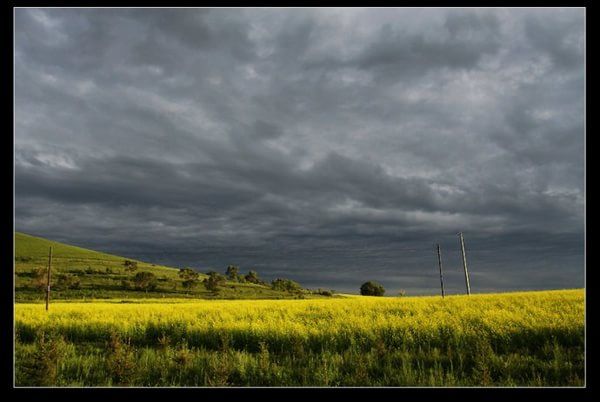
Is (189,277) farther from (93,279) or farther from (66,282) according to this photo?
(66,282)

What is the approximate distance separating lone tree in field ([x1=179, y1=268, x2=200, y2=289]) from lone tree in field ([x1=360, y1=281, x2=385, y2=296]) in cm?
6323

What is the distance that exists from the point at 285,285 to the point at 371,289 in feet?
121

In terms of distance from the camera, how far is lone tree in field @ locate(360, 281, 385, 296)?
148 metres

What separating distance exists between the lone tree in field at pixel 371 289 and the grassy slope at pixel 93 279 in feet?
125

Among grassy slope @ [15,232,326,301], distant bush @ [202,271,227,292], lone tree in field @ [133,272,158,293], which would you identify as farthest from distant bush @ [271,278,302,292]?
lone tree in field @ [133,272,158,293]

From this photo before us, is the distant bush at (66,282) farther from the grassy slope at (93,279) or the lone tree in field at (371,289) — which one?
the lone tree in field at (371,289)

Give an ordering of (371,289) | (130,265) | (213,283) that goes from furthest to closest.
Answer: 1. (371,289)
2. (130,265)
3. (213,283)

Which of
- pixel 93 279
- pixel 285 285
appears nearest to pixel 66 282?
pixel 93 279

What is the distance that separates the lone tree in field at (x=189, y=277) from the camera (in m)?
112

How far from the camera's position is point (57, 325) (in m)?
18.0

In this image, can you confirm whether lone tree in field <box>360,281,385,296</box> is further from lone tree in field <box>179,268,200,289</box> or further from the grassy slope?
lone tree in field <box>179,268,200,289</box>

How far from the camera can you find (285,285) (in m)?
132

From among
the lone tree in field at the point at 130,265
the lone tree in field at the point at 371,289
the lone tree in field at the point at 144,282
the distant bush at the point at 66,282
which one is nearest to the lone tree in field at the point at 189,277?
the lone tree in field at the point at 144,282

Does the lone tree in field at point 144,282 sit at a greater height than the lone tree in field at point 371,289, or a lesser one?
greater
